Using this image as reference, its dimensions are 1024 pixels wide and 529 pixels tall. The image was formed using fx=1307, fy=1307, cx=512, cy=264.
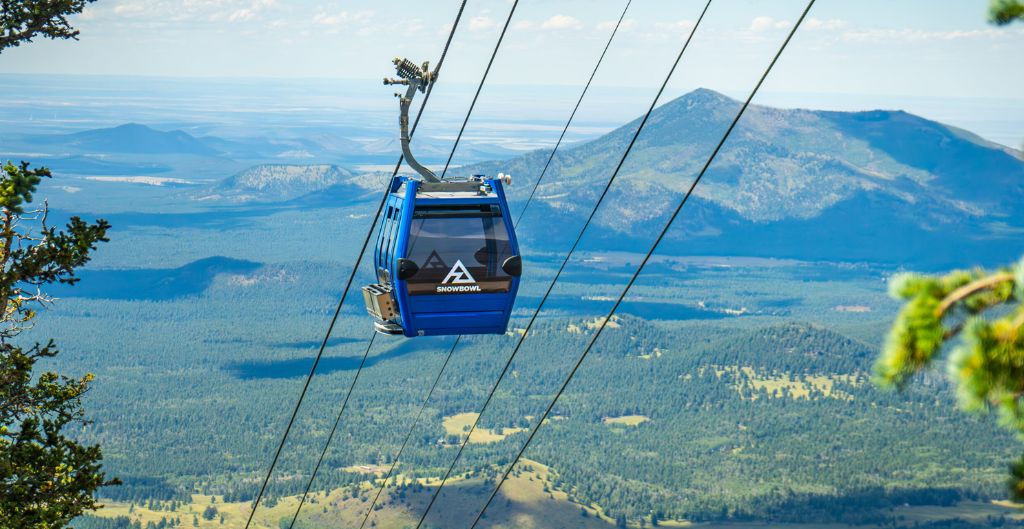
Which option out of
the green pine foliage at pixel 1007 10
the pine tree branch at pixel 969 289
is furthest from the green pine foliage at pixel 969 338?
the green pine foliage at pixel 1007 10

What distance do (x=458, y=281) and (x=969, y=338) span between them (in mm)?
23061

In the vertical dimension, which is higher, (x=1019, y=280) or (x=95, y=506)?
(x=1019, y=280)

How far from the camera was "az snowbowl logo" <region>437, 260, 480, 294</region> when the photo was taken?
29.4 meters

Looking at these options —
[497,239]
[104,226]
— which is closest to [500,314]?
[497,239]

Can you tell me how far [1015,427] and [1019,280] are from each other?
99 centimetres

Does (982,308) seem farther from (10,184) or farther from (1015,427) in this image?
(10,184)

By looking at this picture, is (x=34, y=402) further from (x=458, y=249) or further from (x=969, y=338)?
(x=969, y=338)

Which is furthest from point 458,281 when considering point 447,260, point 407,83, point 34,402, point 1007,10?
point 1007,10

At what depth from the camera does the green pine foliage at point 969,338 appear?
265 inches

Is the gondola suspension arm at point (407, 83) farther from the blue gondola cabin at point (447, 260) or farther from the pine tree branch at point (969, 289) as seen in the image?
the pine tree branch at point (969, 289)

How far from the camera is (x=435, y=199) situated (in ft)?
95.1

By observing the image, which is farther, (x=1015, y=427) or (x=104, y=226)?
(x=104, y=226)

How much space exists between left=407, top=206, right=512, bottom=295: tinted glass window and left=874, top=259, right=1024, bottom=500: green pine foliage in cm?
2195

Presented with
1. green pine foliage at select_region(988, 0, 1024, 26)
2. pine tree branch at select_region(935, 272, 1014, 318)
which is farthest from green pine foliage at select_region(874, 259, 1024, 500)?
green pine foliage at select_region(988, 0, 1024, 26)
